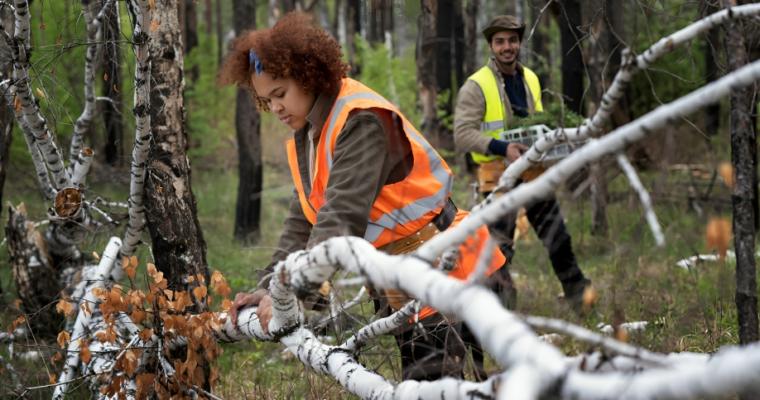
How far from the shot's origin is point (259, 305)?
8.09ft

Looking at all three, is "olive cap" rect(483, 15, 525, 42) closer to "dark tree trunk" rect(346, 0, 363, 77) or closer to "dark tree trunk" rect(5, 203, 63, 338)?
"dark tree trunk" rect(5, 203, 63, 338)

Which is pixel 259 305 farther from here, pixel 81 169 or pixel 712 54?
pixel 712 54

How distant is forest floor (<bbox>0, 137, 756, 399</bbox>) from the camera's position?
2.15m

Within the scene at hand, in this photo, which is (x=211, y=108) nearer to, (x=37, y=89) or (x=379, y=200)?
(x=37, y=89)

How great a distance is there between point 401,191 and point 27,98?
1942 millimetres

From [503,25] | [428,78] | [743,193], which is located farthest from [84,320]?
[428,78]

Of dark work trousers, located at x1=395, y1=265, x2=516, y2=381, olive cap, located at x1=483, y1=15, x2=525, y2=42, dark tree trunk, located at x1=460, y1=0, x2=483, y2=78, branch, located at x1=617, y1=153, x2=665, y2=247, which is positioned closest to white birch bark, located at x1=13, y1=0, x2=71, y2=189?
dark work trousers, located at x1=395, y1=265, x2=516, y2=381

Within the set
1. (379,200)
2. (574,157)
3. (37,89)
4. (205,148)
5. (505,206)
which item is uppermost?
(37,89)

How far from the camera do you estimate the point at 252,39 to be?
2541 millimetres

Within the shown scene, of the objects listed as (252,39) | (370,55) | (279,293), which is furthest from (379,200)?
(370,55)

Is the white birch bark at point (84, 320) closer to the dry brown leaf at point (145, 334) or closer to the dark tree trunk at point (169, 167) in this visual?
the dark tree trunk at point (169, 167)

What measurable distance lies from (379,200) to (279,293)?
0.54m

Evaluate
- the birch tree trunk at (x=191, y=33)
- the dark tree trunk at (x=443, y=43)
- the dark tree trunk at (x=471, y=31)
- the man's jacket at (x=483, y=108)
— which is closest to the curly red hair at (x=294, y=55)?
the man's jacket at (x=483, y=108)

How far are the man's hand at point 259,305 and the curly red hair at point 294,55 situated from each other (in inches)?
33.2
